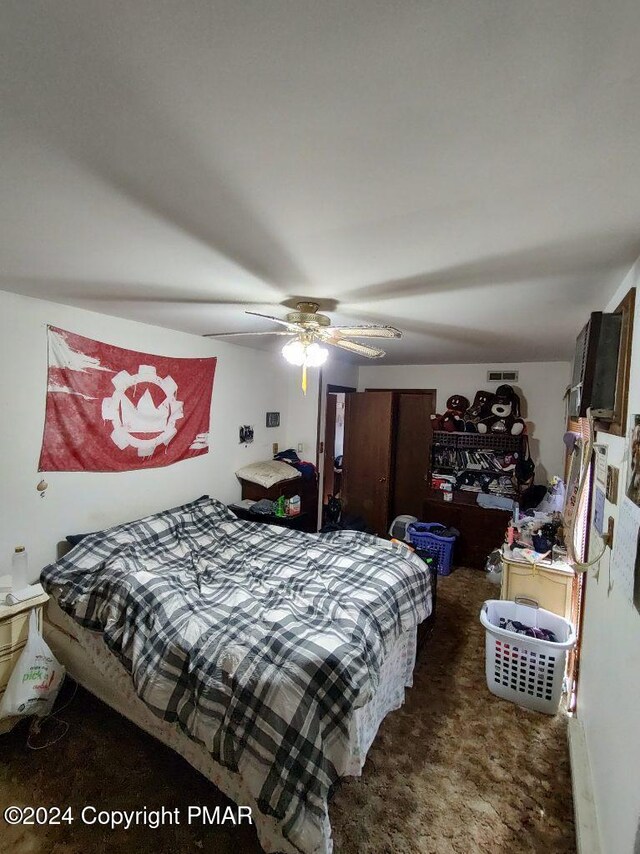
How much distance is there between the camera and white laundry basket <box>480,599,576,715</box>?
211cm

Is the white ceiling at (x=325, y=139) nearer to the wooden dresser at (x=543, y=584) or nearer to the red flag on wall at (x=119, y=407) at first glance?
the red flag on wall at (x=119, y=407)

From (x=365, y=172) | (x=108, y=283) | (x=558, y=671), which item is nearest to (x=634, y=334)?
(x=365, y=172)

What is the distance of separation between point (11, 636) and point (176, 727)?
3.38 ft

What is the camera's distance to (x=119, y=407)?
275cm

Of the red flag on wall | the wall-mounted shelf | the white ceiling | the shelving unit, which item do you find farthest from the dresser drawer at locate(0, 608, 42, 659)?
the wall-mounted shelf

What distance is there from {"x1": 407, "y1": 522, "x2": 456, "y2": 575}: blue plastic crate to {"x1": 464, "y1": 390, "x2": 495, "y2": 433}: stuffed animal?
1190 millimetres

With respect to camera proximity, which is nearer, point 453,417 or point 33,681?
point 33,681

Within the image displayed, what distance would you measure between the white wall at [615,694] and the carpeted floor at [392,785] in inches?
11.8

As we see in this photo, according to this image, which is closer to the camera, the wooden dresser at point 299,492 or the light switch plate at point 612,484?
the light switch plate at point 612,484

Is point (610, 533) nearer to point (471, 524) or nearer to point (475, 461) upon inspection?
point (471, 524)

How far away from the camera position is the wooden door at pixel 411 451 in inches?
198

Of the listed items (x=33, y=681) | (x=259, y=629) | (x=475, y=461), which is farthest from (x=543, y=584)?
(x=33, y=681)

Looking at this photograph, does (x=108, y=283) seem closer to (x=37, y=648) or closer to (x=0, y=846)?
(x=37, y=648)

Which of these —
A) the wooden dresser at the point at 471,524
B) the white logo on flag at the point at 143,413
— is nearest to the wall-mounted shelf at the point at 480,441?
the wooden dresser at the point at 471,524
